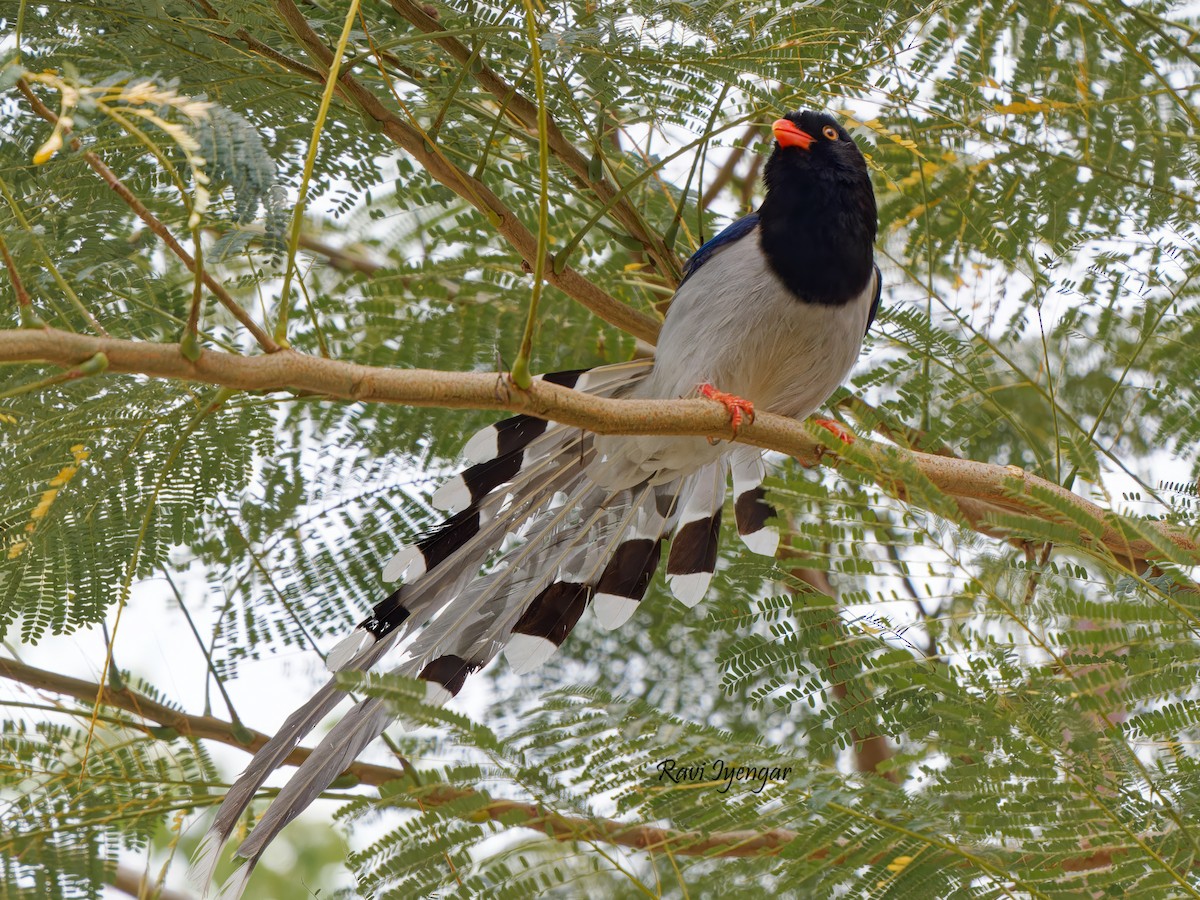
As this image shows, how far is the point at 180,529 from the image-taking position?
2.80m

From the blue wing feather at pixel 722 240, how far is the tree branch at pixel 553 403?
0.80m

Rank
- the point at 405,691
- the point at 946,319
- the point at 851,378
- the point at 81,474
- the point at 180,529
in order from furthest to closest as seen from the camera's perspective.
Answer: the point at 851,378, the point at 946,319, the point at 180,529, the point at 81,474, the point at 405,691

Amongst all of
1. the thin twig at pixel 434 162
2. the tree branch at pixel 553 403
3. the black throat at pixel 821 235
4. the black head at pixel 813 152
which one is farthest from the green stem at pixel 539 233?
the black head at pixel 813 152

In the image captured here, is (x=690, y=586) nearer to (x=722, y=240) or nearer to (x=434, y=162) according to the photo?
(x=722, y=240)

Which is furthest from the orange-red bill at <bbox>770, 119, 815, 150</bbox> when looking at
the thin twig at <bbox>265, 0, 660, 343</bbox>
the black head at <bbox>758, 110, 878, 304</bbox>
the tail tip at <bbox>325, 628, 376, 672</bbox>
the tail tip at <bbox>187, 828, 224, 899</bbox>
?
the tail tip at <bbox>187, 828, 224, 899</bbox>

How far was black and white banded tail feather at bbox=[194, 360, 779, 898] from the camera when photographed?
7.27 feet

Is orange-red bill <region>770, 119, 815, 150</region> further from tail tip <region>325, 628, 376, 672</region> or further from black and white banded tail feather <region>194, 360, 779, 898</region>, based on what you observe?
tail tip <region>325, 628, 376, 672</region>

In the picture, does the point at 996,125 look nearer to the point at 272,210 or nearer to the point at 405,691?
the point at 272,210

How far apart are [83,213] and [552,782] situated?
1506 mm

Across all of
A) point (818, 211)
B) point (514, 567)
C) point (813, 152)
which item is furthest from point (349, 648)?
point (813, 152)

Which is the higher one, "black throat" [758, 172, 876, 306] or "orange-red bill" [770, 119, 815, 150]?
Answer: "orange-red bill" [770, 119, 815, 150]

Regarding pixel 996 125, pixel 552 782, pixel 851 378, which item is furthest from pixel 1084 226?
pixel 552 782

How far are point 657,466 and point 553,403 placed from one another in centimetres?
128

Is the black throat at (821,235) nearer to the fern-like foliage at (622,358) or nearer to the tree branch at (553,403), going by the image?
the fern-like foliage at (622,358)
